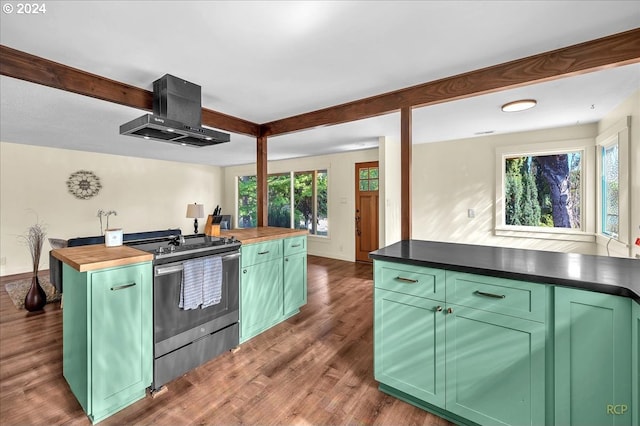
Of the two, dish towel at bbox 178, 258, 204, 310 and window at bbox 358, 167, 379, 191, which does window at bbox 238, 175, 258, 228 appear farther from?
dish towel at bbox 178, 258, 204, 310

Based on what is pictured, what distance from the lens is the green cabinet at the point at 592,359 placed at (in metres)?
1.15

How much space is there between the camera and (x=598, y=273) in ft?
4.36

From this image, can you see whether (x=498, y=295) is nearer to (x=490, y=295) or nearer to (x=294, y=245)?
(x=490, y=295)

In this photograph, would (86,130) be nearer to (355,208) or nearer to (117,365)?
(117,365)

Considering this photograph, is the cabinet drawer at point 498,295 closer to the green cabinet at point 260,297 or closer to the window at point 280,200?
the green cabinet at point 260,297

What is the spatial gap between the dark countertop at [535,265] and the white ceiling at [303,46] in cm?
143

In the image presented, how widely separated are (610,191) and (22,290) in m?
8.13

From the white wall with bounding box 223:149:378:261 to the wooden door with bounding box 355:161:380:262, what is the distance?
11cm

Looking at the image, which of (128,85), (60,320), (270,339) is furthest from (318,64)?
(60,320)

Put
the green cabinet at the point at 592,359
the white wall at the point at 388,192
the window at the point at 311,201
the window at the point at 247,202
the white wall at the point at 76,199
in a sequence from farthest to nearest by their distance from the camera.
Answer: the window at the point at 247,202 < the window at the point at 311,201 < the white wall at the point at 76,199 < the white wall at the point at 388,192 < the green cabinet at the point at 592,359

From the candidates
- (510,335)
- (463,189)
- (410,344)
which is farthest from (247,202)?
(510,335)

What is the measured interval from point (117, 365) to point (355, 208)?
471 centimetres

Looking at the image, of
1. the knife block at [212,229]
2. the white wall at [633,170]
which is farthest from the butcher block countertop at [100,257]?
the white wall at [633,170]

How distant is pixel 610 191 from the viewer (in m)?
3.38
